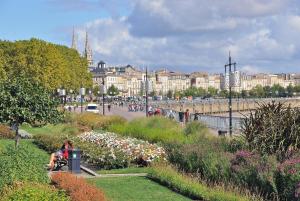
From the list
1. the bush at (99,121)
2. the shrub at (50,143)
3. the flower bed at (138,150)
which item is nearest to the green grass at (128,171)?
the flower bed at (138,150)

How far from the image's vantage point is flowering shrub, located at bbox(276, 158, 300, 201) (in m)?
13.6

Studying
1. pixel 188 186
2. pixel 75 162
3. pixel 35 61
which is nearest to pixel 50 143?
pixel 75 162

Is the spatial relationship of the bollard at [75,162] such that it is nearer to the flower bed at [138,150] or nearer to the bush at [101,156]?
the bush at [101,156]

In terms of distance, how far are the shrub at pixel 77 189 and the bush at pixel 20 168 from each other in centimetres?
46

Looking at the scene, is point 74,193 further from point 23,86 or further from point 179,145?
point 23,86

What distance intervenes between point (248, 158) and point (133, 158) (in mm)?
6933

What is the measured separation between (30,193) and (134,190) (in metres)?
5.48

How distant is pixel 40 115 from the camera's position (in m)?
27.4

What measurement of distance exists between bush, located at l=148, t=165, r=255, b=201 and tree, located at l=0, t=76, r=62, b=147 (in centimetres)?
911

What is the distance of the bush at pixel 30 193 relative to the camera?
446 inches

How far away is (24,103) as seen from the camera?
26906 millimetres

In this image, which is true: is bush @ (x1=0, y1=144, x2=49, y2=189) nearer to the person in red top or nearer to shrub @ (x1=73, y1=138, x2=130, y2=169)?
the person in red top

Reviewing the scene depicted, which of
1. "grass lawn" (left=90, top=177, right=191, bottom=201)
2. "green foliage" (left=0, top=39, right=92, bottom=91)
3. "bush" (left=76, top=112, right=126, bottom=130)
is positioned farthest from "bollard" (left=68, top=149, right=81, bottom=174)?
"green foliage" (left=0, top=39, right=92, bottom=91)

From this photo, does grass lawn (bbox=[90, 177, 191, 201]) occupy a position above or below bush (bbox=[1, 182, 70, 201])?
below
